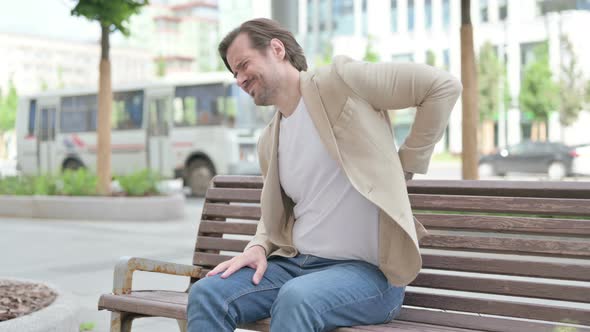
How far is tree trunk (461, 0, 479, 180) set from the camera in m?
8.93

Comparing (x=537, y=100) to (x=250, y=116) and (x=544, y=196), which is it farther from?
(x=544, y=196)

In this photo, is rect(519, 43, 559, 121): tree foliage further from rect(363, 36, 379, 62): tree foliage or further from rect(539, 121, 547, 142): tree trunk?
rect(363, 36, 379, 62): tree foliage

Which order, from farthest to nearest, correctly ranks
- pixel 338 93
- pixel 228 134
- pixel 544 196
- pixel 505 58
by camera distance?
pixel 505 58 → pixel 228 134 → pixel 544 196 → pixel 338 93

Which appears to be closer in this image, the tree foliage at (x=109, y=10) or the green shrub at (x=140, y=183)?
the tree foliage at (x=109, y=10)

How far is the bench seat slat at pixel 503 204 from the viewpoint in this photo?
307 centimetres

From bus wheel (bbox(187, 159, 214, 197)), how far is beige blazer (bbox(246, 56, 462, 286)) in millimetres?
16811

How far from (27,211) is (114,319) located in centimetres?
1108

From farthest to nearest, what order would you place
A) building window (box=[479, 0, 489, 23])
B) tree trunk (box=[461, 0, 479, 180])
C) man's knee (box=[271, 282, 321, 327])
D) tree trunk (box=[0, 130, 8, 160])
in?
tree trunk (box=[0, 130, 8, 160]) < building window (box=[479, 0, 489, 23]) < tree trunk (box=[461, 0, 479, 180]) < man's knee (box=[271, 282, 321, 327])

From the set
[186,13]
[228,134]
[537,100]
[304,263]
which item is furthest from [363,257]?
[186,13]

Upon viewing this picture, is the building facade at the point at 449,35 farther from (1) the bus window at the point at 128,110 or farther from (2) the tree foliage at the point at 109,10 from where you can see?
(2) the tree foliage at the point at 109,10

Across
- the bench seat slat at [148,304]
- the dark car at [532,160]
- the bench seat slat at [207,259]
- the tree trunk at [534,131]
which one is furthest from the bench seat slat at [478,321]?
the tree trunk at [534,131]

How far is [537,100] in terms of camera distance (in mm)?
42969

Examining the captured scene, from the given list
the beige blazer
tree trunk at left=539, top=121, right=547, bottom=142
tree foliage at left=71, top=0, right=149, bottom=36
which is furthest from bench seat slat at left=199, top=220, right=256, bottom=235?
tree trunk at left=539, top=121, right=547, bottom=142

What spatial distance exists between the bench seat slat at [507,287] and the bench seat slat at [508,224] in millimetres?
197
